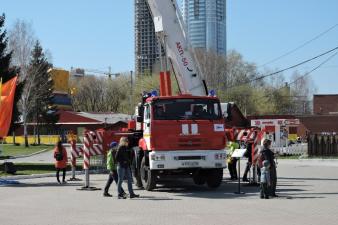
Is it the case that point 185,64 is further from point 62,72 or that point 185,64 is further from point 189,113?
point 62,72

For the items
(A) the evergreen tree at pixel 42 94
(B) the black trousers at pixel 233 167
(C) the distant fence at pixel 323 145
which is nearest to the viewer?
(B) the black trousers at pixel 233 167

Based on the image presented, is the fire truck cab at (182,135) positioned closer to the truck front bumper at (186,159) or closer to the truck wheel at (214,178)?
the truck front bumper at (186,159)

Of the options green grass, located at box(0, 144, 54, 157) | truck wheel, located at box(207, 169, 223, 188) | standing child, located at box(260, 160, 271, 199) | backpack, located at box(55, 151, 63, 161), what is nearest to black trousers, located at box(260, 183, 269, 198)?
standing child, located at box(260, 160, 271, 199)

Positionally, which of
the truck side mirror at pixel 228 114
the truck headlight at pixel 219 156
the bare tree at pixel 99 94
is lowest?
the truck headlight at pixel 219 156

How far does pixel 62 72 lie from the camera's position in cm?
11519

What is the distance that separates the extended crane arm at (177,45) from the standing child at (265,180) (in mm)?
6201

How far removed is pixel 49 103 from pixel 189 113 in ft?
228

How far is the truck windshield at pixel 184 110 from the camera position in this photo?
1842 cm

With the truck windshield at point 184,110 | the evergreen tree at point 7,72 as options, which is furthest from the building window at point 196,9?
the truck windshield at point 184,110

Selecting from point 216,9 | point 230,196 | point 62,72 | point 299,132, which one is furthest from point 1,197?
point 62,72

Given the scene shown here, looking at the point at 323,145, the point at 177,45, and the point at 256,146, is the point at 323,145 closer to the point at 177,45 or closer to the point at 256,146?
the point at 177,45

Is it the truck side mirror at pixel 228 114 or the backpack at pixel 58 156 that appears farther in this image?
the backpack at pixel 58 156

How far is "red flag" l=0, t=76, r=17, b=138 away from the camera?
2334cm

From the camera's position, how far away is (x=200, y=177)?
68.1 feet
